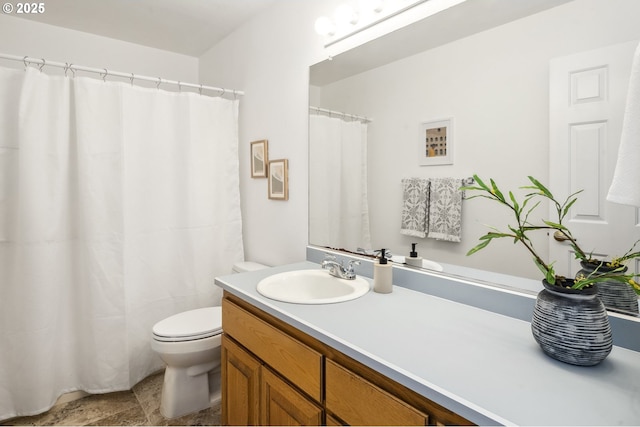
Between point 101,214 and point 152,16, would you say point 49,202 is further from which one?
point 152,16

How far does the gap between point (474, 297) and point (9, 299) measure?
2.27m

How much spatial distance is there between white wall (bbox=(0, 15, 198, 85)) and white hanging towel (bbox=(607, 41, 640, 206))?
3.06 m

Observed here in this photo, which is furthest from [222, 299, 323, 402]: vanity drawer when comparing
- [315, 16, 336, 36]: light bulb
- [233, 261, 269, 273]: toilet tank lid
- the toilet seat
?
[315, 16, 336, 36]: light bulb

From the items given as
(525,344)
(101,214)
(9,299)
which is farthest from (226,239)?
(525,344)

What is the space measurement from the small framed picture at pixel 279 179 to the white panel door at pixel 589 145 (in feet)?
4.56

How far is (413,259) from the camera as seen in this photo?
1.44 meters

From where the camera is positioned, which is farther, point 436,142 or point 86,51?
point 86,51

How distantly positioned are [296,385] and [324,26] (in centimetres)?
161

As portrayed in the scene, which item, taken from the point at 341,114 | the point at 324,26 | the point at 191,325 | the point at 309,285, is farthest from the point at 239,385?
the point at 324,26

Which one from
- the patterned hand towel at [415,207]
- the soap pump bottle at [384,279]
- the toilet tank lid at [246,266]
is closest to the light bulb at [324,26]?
the patterned hand towel at [415,207]

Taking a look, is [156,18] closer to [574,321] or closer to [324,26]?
[324,26]

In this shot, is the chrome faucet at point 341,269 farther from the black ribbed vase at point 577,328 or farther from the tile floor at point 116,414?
the tile floor at point 116,414

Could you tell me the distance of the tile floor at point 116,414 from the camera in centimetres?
184

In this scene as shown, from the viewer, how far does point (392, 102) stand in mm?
1502
